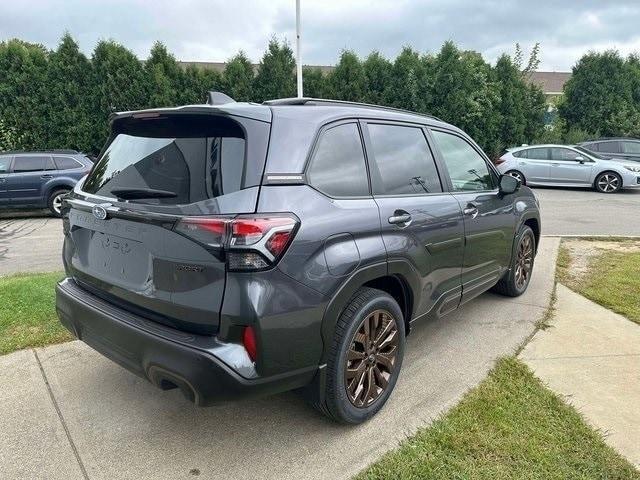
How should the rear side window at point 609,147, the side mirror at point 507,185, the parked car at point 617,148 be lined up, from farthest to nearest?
1. the rear side window at point 609,147
2. the parked car at point 617,148
3. the side mirror at point 507,185

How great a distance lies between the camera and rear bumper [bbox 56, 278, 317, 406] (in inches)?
82.5

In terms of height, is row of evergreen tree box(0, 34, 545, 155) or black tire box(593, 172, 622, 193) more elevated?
row of evergreen tree box(0, 34, 545, 155)

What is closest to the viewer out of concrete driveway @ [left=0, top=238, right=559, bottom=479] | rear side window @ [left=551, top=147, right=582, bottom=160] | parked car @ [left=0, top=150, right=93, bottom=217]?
concrete driveway @ [left=0, top=238, right=559, bottom=479]

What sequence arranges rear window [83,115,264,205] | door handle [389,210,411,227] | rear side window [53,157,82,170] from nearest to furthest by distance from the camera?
rear window [83,115,264,205] → door handle [389,210,411,227] → rear side window [53,157,82,170]

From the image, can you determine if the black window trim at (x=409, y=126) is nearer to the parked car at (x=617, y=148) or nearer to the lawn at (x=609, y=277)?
the lawn at (x=609, y=277)

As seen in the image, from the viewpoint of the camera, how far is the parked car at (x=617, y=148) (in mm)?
15641

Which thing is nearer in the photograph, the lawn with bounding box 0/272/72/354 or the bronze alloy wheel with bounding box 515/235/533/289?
the lawn with bounding box 0/272/72/354

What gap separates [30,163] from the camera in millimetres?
10711

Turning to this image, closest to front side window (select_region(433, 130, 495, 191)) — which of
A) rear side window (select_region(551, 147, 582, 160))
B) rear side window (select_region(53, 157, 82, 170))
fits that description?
rear side window (select_region(53, 157, 82, 170))

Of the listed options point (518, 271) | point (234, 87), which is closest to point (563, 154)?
point (234, 87)

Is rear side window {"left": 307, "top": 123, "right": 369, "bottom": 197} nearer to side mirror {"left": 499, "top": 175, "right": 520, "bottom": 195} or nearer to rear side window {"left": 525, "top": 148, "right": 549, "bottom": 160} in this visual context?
side mirror {"left": 499, "top": 175, "right": 520, "bottom": 195}

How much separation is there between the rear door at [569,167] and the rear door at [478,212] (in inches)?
470

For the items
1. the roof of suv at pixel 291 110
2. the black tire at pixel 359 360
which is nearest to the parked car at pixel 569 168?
the roof of suv at pixel 291 110

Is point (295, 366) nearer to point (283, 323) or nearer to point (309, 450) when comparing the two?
point (283, 323)
